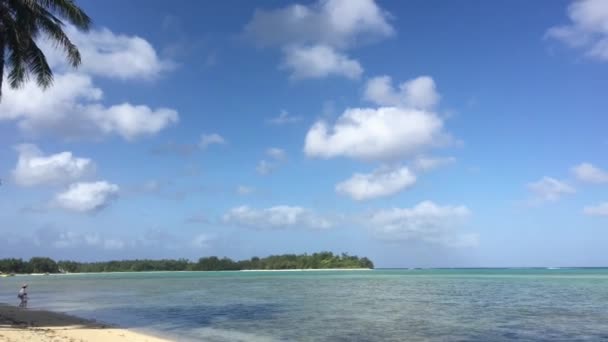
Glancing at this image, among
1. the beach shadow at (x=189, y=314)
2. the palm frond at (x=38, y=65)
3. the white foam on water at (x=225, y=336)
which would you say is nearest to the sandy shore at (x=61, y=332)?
the white foam on water at (x=225, y=336)

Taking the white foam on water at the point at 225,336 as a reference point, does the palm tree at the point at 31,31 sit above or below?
above

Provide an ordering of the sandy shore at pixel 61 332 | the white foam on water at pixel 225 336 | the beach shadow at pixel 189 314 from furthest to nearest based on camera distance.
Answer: the beach shadow at pixel 189 314 < the white foam on water at pixel 225 336 < the sandy shore at pixel 61 332

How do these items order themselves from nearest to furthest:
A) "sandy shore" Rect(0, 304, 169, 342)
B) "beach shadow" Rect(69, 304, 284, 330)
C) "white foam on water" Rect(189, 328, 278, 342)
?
"sandy shore" Rect(0, 304, 169, 342) < "white foam on water" Rect(189, 328, 278, 342) < "beach shadow" Rect(69, 304, 284, 330)

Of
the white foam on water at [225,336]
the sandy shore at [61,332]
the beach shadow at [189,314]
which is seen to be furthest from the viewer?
the beach shadow at [189,314]

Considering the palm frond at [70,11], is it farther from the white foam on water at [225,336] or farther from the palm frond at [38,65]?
the white foam on water at [225,336]

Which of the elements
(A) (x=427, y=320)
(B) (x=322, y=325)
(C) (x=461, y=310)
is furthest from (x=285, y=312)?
(C) (x=461, y=310)

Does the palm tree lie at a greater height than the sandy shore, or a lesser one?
greater

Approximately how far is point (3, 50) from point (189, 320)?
56.5ft

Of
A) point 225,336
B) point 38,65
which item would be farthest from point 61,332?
point 38,65

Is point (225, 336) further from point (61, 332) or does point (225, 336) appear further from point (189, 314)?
point (189, 314)

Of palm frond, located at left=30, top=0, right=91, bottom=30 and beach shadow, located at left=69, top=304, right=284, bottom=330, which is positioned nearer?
palm frond, located at left=30, top=0, right=91, bottom=30

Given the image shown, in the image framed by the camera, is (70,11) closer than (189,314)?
Yes

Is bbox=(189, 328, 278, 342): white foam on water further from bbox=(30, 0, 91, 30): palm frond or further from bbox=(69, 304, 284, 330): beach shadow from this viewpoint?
bbox=(30, 0, 91, 30): palm frond

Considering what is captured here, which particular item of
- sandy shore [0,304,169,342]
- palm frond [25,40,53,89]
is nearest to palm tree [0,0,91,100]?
palm frond [25,40,53,89]
